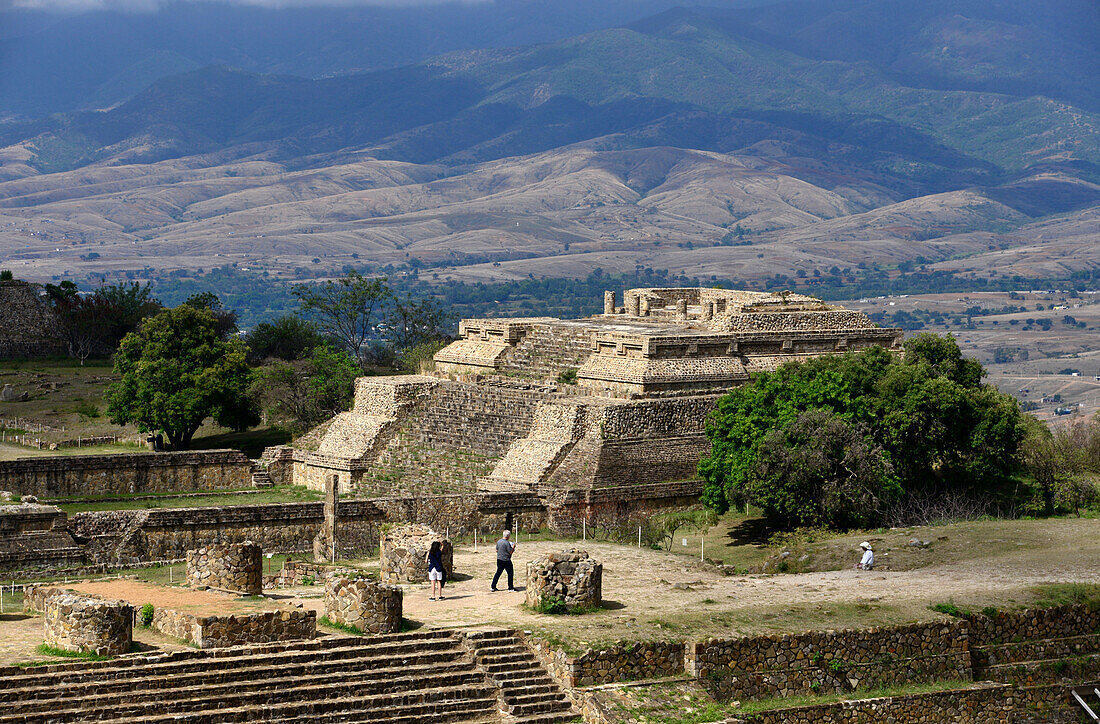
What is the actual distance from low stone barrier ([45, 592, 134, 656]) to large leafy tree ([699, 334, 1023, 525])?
16662mm

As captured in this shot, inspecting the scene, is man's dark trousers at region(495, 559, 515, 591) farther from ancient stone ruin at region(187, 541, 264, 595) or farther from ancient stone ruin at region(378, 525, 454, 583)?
ancient stone ruin at region(187, 541, 264, 595)

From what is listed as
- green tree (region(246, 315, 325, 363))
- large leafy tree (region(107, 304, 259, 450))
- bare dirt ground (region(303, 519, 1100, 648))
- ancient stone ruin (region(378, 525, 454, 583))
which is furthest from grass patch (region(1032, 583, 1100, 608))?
green tree (region(246, 315, 325, 363))

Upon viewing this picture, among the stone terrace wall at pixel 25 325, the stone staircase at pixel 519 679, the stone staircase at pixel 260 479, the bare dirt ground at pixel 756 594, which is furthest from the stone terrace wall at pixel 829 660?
the stone terrace wall at pixel 25 325

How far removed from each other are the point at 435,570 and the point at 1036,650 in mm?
10068

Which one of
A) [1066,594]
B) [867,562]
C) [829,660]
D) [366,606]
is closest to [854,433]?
[867,562]

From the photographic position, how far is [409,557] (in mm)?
29531

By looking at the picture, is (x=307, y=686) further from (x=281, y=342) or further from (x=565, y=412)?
(x=281, y=342)

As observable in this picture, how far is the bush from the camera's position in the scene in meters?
24.0

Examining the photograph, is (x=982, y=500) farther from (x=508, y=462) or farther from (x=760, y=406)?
(x=508, y=462)

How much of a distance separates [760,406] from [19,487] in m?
18.2

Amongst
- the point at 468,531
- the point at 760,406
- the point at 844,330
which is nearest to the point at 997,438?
the point at 760,406

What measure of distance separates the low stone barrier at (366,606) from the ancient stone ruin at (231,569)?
2368 millimetres

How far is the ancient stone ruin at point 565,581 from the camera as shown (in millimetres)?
26188

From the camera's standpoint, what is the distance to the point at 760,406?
37.6 meters
